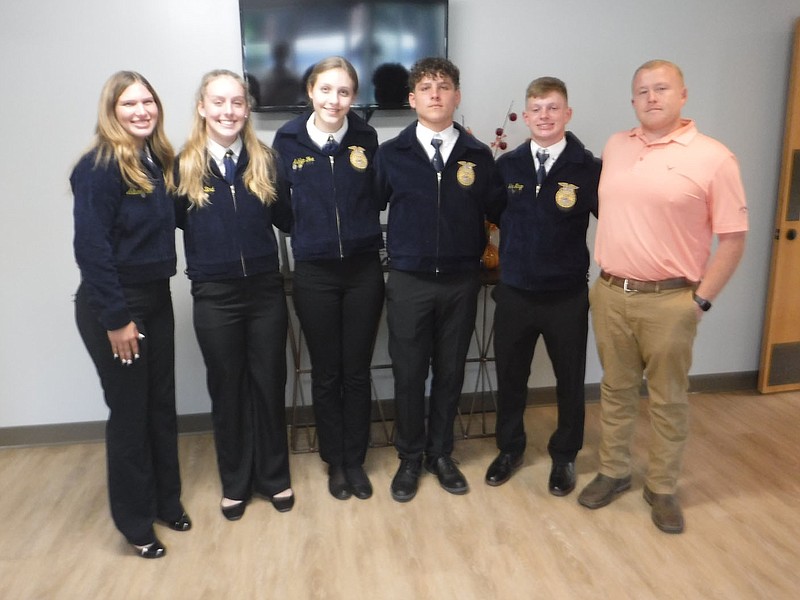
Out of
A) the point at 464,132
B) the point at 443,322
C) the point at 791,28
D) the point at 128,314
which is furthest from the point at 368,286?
the point at 791,28

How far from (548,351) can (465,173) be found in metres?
0.75

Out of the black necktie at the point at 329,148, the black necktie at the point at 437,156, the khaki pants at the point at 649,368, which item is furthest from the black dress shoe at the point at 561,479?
the black necktie at the point at 329,148

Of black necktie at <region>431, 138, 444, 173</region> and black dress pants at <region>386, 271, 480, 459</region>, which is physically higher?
black necktie at <region>431, 138, 444, 173</region>

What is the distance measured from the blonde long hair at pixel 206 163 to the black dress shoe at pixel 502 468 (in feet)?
4.55

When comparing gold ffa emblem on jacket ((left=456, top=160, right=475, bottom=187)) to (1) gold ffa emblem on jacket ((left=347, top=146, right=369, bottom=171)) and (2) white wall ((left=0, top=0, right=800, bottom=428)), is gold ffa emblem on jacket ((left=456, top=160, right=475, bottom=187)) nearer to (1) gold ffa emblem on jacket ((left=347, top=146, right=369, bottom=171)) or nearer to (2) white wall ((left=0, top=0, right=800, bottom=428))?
(1) gold ffa emblem on jacket ((left=347, top=146, right=369, bottom=171))

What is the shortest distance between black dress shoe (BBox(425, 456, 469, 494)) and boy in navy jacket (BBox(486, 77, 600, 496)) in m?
0.37

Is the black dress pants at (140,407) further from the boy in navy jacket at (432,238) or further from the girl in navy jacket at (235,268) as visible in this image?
the boy in navy jacket at (432,238)

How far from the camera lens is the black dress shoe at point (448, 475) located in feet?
8.18

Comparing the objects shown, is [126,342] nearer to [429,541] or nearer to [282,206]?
[282,206]

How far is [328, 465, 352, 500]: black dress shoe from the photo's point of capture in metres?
2.49

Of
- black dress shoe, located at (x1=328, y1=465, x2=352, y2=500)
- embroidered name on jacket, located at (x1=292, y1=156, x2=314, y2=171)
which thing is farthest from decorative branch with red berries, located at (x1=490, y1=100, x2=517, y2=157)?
black dress shoe, located at (x1=328, y1=465, x2=352, y2=500)

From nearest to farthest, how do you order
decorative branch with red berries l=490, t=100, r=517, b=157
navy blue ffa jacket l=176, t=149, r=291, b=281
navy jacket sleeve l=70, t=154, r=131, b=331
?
navy jacket sleeve l=70, t=154, r=131, b=331, navy blue ffa jacket l=176, t=149, r=291, b=281, decorative branch with red berries l=490, t=100, r=517, b=157

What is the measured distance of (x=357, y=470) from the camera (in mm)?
2555

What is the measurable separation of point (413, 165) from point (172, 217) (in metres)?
0.84
